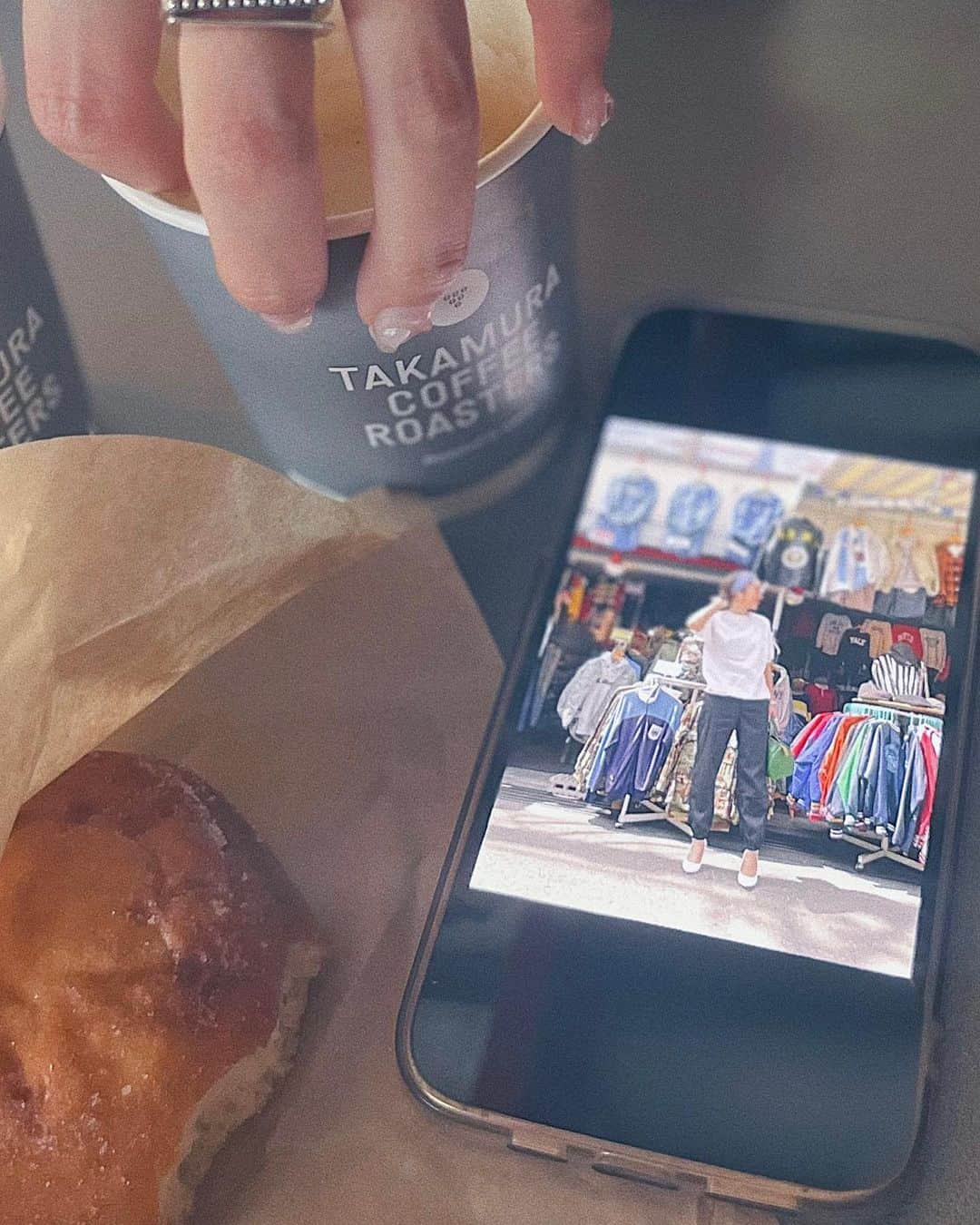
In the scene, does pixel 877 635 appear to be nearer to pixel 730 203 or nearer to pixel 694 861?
pixel 694 861

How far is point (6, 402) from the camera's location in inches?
13.6

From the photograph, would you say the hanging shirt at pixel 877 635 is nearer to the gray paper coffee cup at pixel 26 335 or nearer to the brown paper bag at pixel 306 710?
the brown paper bag at pixel 306 710

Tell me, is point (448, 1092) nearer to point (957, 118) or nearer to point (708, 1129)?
point (708, 1129)

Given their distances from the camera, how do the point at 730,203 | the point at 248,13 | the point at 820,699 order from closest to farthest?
the point at 248,13 < the point at 820,699 < the point at 730,203

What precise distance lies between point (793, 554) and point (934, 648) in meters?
0.05

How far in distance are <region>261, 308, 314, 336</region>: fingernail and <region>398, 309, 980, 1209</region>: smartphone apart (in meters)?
0.12

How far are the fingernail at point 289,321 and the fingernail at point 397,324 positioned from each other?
0.05 ft

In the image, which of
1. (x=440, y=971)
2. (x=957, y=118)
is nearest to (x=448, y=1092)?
(x=440, y=971)

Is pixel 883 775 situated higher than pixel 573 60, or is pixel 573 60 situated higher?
pixel 573 60

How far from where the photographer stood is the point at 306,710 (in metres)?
0.37

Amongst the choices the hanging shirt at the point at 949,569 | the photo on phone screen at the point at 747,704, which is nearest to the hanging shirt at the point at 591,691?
the photo on phone screen at the point at 747,704

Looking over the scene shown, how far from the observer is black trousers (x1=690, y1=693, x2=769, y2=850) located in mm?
332

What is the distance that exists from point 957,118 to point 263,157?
1.12ft

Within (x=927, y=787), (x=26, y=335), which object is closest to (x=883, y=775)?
(x=927, y=787)
